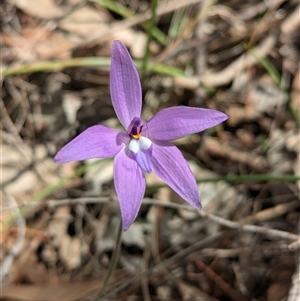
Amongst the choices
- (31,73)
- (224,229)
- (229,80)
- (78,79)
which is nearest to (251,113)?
(229,80)

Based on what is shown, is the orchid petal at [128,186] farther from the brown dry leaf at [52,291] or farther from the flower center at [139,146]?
the brown dry leaf at [52,291]

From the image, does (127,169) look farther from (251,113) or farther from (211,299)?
(251,113)

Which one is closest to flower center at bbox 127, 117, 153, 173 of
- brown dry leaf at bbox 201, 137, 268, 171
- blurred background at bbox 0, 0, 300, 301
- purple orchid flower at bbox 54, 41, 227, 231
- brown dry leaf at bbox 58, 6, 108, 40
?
purple orchid flower at bbox 54, 41, 227, 231

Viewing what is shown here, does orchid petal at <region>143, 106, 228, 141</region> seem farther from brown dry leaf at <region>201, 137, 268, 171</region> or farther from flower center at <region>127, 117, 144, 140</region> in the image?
brown dry leaf at <region>201, 137, 268, 171</region>

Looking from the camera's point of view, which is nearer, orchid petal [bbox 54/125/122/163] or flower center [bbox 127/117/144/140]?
orchid petal [bbox 54/125/122/163]

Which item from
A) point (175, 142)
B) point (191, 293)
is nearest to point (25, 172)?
point (175, 142)

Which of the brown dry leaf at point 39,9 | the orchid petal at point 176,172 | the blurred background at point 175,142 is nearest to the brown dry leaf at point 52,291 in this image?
the blurred background at point 175,142
